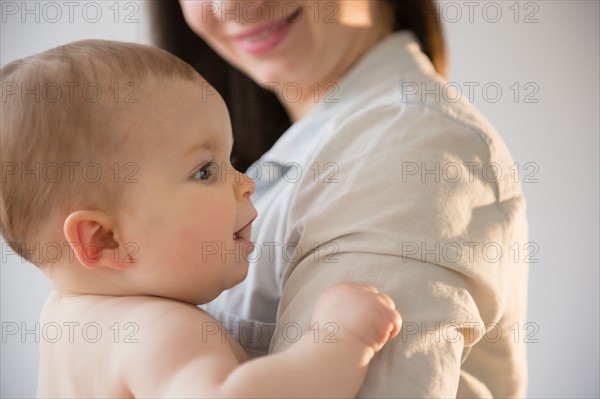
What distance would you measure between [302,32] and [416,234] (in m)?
0.46

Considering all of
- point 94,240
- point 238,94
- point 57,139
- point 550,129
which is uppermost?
point 57,139

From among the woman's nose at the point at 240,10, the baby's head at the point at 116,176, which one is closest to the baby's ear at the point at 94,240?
the baby's head at the point at 116,176

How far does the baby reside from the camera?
0.77 meters

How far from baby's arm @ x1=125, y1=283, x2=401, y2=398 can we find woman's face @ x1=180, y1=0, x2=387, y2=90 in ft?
1.64

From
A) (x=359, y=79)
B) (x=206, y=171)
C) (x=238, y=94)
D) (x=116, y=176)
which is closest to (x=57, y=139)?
(x=116, y=176)

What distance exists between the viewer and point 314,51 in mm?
1179

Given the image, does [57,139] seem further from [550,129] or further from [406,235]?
[550,129]

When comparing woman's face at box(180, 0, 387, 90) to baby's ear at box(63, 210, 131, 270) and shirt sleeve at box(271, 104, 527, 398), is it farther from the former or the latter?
baby's ear at box(63, 210, 131, 270)

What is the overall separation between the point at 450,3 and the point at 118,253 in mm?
1611

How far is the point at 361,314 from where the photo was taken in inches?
30.5

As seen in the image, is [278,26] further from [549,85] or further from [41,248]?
[549,85]

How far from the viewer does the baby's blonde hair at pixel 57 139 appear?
32.5 inches

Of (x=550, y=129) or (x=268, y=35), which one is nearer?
(x=268, y=35)

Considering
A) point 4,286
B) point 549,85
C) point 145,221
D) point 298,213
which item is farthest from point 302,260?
point 4,286
